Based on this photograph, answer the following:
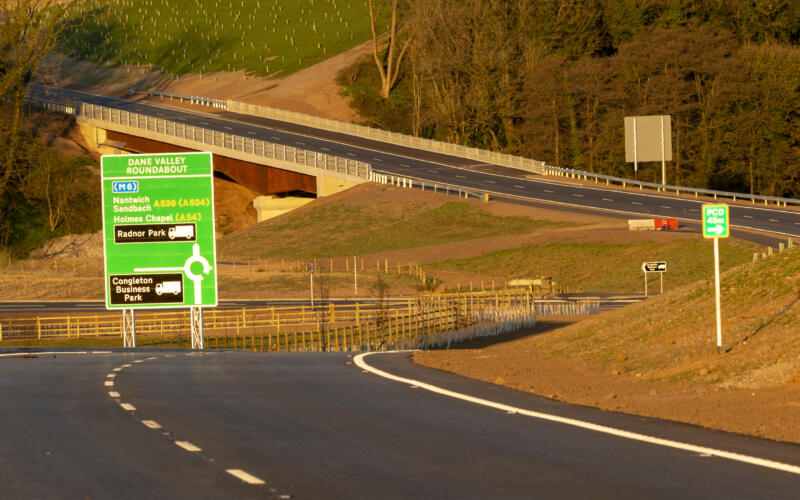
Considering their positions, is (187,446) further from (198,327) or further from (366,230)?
(366,230)

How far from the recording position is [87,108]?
10669 centimetres

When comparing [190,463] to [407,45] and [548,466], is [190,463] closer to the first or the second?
[548,466]

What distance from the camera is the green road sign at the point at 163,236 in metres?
36.6

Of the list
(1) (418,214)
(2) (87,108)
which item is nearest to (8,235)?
(2) (87,108)

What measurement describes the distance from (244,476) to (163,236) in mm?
27793

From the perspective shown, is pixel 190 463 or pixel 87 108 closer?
pixel 190 463

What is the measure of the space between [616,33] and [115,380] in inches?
3802

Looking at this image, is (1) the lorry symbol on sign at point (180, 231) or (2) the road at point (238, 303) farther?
(2) the road at point (238, 303)

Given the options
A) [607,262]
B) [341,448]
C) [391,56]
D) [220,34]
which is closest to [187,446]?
[341,448]

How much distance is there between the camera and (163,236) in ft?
121

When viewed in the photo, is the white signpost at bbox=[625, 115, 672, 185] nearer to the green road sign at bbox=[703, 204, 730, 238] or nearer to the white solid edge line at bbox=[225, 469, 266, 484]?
the green road sign at bbox=[703, 204, 730, 238]

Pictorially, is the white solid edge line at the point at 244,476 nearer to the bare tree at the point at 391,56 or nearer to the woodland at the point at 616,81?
the woodland at the point at 616,81

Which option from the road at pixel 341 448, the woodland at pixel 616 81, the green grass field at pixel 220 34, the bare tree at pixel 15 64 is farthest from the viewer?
the green grass field at pixel 220 34

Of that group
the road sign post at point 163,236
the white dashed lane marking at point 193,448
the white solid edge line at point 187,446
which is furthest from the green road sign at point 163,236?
the white solid edge line at point 187,446
